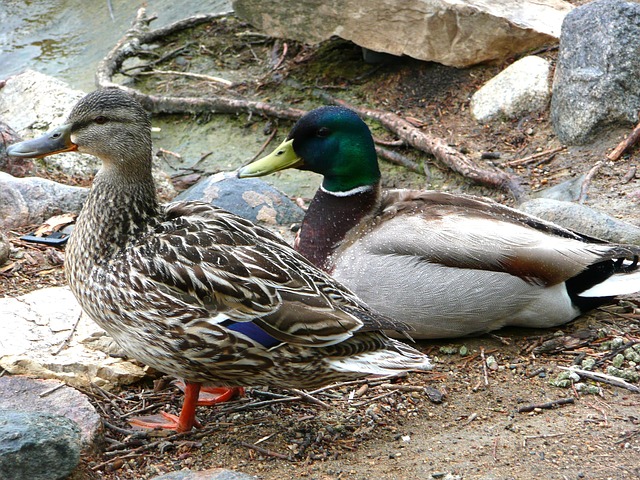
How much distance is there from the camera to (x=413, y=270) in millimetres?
4543

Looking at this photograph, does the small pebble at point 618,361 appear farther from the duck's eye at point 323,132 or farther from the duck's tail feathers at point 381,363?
the duck's eye at point 323,132

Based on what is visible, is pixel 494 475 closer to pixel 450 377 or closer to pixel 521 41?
pixel 450 377

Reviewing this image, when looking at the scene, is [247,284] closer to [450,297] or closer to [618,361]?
[450,297]

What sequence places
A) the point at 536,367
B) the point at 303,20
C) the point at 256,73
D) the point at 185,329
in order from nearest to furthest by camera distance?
the point at 185,329
the point at 536,367
the point at 303,20
the point at 256,73

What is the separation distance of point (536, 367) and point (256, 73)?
535 cm

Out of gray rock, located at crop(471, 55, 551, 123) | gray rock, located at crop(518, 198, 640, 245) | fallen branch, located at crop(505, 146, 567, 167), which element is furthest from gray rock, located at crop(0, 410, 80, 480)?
gray rock, located at crop(471, 55, 551, 123)

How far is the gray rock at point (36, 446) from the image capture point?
121 inches

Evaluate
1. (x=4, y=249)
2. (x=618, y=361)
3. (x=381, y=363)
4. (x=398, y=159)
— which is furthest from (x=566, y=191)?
(x=4, y=249)

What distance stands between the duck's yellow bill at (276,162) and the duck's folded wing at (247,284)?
1.44 meters

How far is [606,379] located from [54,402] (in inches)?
96.8

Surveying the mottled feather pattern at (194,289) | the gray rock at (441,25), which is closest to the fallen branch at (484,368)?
the mottled feather pattern at (194,289)

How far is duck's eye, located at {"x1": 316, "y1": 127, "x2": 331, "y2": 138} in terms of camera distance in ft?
16.6

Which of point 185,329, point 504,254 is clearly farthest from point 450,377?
point 185,329

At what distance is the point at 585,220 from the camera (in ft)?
16.8
